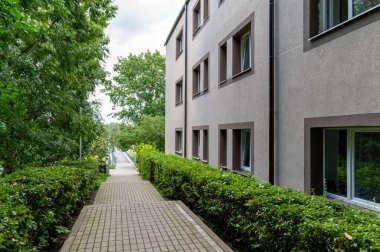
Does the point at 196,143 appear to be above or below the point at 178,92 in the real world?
below

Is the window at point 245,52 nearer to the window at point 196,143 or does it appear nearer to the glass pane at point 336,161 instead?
the glass pane at point 336,161

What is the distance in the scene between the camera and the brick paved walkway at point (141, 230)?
15.4ft

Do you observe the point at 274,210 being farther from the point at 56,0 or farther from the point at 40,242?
the point at 56,0

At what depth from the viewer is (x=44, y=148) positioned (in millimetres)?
8906

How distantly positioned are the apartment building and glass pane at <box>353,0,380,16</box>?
2cm

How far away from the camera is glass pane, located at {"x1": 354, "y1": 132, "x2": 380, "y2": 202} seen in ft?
14.7

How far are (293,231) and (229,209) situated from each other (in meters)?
1.81

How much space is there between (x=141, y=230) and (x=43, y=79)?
252 inches

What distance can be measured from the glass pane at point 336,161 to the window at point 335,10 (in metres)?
1.98

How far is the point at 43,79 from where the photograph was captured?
30.8 ft

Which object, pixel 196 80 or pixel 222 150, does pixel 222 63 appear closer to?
pixel 222 150

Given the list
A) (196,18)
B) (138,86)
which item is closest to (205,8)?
(196,18)

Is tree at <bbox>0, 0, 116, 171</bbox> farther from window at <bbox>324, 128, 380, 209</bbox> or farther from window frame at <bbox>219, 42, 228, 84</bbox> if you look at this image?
window at <bbox>324, 128, 380, 209</bbox>

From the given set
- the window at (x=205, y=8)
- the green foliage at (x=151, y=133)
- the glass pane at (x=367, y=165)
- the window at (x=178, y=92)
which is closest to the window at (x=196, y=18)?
the window at (x=205, y=8)
